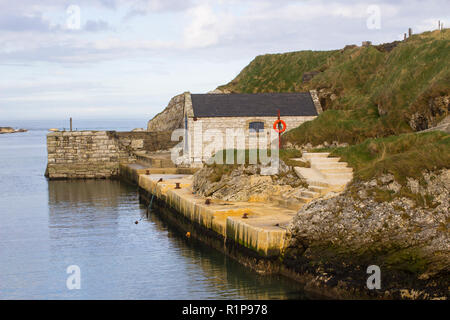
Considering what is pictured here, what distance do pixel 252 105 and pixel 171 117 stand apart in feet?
55.7

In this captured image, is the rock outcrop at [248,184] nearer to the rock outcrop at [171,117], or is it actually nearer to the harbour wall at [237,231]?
the harbour wall at [237,231]

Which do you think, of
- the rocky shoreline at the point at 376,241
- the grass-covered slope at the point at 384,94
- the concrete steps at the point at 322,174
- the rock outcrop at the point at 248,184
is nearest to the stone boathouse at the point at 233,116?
the grass-covered slope at the point at 384,94

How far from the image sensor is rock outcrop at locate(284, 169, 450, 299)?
35.3ft

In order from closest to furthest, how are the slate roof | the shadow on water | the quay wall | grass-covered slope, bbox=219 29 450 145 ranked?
the shadow on water, grass-covered slope, bbox=219 29 450 145, the slate roof, the quay wall

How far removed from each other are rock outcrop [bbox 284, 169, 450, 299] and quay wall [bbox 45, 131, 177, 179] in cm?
2769

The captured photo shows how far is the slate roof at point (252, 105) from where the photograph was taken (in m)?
33.4

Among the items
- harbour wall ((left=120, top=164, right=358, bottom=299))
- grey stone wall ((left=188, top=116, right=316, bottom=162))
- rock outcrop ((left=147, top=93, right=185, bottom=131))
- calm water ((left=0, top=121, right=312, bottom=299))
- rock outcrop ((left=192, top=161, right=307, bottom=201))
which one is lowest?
calm water ((left=0, top=121, right=312, bottom=299))

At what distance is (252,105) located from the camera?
34.6 metres

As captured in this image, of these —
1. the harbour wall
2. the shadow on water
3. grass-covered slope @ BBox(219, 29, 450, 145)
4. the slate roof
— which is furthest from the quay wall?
the harbour wall

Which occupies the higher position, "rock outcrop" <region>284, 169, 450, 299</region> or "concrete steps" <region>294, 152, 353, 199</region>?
"concrete steps" <region>294, 152, 353, 199</region>

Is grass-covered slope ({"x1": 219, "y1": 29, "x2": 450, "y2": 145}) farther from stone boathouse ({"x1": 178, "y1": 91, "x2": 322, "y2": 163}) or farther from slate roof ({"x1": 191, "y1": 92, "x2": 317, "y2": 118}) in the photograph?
stone boathouse ({"x1": 178, "y1": 91, "x2": 322, "y2": 163})
